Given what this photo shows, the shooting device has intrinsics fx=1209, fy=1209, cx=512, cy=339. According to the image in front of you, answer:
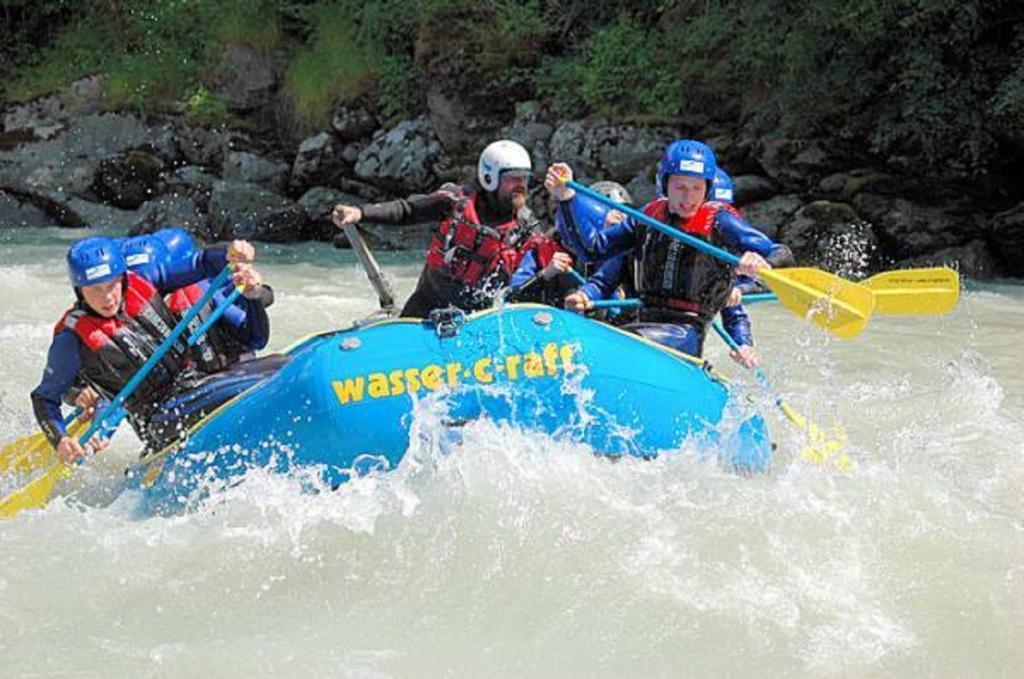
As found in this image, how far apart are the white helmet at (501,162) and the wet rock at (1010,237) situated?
574cm

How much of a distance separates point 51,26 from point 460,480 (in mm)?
16751

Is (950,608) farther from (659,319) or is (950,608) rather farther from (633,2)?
(633,2)

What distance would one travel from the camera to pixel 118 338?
4352mm

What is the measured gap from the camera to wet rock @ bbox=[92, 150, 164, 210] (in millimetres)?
14711

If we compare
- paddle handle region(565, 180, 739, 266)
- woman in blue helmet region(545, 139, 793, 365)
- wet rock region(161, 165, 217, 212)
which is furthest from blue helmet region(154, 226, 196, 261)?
wet rock region(161, 165, 217, 212)

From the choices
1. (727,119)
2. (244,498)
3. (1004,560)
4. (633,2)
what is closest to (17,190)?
(633,2)

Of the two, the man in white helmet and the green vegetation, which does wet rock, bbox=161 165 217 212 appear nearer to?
the green vegetation

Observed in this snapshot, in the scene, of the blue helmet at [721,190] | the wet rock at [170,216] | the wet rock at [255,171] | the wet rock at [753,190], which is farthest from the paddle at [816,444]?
the wet rock at [255,171]

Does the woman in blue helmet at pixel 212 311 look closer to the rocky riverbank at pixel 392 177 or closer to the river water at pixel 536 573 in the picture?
the river water at pixel 536 573

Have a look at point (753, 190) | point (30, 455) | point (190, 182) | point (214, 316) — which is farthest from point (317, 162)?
point (214, 316)

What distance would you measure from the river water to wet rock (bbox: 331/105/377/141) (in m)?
9.70

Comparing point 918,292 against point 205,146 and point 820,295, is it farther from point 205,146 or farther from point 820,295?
point 205,146

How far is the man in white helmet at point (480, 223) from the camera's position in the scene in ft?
17.9

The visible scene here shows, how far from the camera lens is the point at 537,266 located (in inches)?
219
